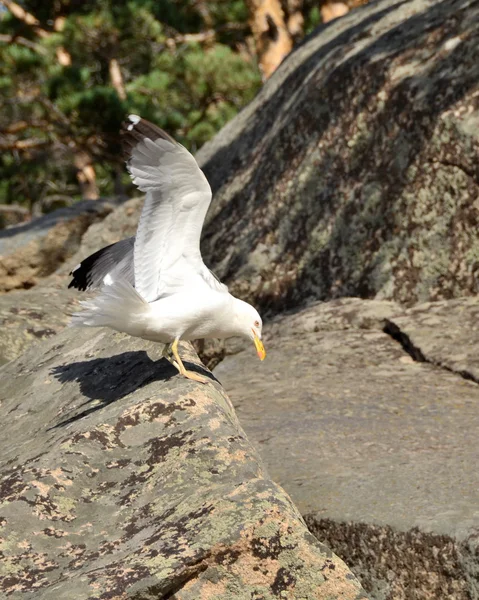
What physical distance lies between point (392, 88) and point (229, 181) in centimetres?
191

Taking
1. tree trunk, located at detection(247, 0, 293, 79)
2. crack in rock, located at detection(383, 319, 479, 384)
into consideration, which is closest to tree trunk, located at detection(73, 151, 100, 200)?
tree trunk, located at detection(247, 0, 293, 79)

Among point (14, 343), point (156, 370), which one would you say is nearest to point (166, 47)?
point (14, 343)

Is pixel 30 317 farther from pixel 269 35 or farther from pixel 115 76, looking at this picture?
pixel 115 76

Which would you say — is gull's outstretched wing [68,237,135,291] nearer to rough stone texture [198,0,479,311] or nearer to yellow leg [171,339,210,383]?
yellow leg [171,339,210,383]

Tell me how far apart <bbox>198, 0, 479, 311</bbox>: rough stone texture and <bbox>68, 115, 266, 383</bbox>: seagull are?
213 cm

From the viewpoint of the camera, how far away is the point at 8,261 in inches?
431

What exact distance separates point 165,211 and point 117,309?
572 mm

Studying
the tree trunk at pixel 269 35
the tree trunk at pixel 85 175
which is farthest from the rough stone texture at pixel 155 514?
the tree trunk at pixel 85 175

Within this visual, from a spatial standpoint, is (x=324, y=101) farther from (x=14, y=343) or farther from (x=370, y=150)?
(x=14, y=343)

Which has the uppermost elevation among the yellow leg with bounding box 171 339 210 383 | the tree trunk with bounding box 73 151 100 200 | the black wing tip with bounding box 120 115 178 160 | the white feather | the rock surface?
the black wing tip with bounding box 120 115 178 160

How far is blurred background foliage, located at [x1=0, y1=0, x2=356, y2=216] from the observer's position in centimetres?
1761

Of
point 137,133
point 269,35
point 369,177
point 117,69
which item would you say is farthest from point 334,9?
point 137,133

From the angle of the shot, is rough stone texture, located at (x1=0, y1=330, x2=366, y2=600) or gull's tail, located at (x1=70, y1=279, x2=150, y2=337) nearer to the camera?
rough stone texture, located at (x1=0, y1=330, x2=366, y2=600)

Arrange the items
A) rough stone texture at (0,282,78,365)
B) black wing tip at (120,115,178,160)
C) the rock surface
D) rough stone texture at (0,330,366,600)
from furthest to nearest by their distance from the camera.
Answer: the rock surface
rough stone texture at (0,282,78,365)
black wing tip at (120,115,178,160)
rough stone texture at (0,330,366,600)
